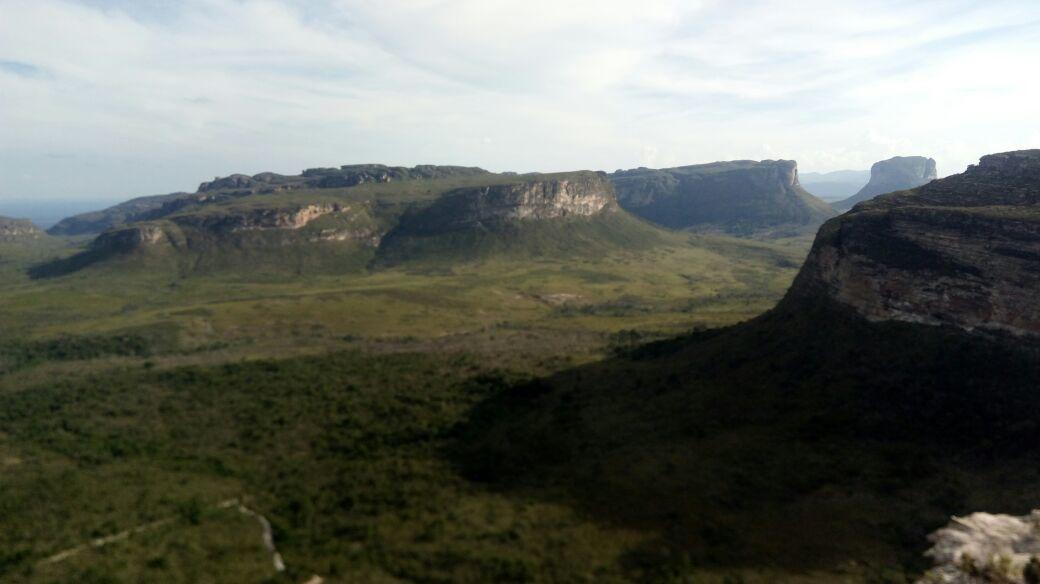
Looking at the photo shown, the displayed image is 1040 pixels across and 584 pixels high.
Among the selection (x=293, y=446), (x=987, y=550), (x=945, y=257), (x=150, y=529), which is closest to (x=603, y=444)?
(x=987, y=550)

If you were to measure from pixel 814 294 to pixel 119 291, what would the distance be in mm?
188671

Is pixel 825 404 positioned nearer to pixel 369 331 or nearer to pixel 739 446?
pixel 739 446

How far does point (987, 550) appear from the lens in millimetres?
32562

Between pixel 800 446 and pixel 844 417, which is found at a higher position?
pixel 844 417

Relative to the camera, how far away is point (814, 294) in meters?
70.3

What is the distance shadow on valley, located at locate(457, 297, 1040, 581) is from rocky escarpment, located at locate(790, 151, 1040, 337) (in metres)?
2.04

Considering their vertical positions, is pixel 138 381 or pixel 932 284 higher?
pixel 932 284

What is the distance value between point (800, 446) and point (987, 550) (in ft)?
60.7

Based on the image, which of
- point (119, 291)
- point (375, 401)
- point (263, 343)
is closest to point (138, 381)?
point (263, 343)

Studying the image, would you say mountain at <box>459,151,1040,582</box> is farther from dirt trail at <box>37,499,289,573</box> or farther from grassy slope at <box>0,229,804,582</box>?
dirt trail at <box>37,499,289,573</box>

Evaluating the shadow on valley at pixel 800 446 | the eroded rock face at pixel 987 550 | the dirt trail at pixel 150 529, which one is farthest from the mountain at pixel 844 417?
the dirt trail at pixel 150 529

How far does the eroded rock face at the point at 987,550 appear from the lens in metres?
29.5

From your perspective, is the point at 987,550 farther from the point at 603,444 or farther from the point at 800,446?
the point at 603,444

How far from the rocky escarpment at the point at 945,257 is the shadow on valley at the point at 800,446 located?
2.04 meters
